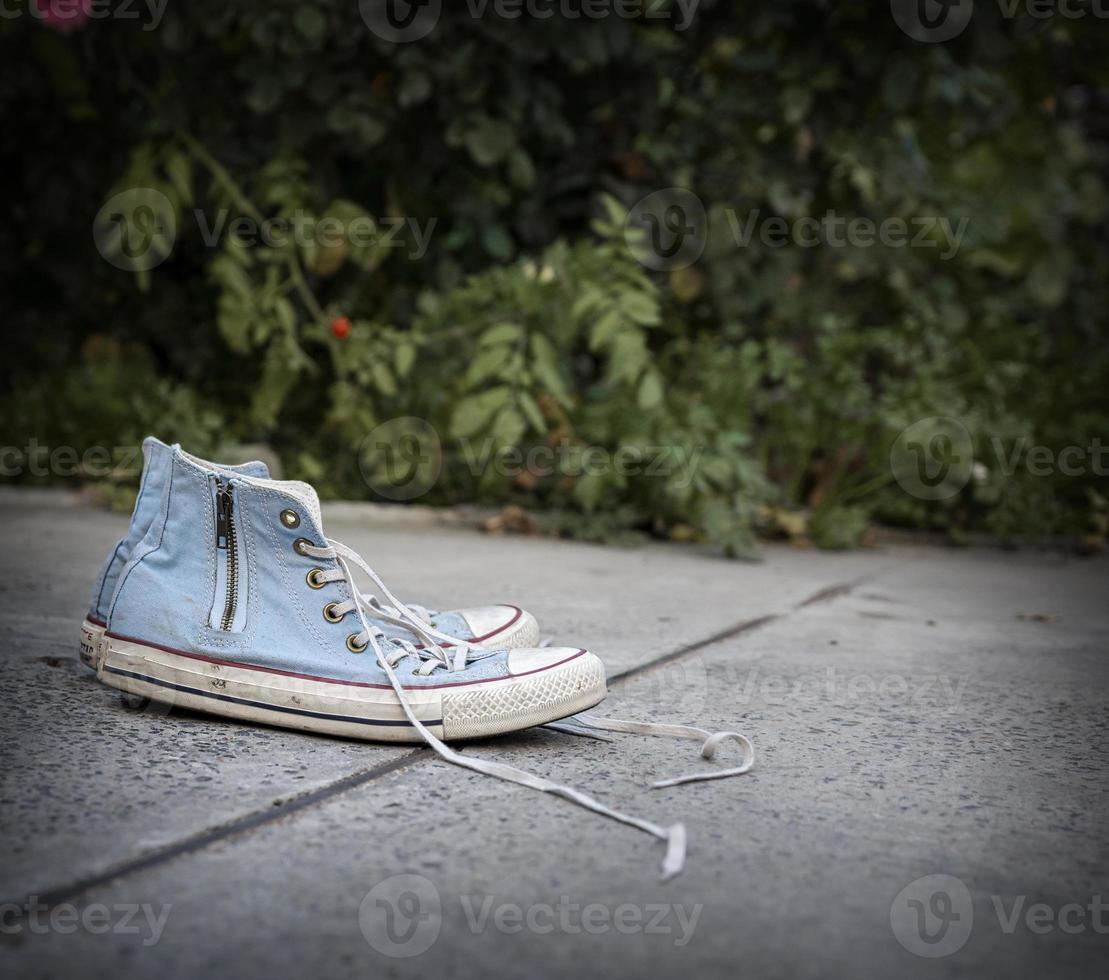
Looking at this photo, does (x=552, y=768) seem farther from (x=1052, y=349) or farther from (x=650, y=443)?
(x=1052, y=349)

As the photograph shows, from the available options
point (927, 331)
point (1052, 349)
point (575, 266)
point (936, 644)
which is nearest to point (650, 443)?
point (575, 266)

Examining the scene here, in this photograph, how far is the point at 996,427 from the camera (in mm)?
3756

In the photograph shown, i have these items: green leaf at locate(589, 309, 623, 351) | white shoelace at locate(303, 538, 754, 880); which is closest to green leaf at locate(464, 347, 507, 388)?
green leaf at locate(589, 309, 623, 351)

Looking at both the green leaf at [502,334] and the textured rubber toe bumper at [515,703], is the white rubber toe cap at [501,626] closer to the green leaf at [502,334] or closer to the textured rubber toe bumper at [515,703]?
the textured rubber toe bumper at [515,703]

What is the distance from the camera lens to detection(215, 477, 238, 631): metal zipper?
4.59 feet

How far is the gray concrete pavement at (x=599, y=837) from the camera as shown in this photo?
34.0 inches

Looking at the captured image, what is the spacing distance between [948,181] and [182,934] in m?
5.20

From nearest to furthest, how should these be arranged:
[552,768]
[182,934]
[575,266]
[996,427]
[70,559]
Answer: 1. [182,934]
2. [552,768]
3. [70,559]
4. [575,266]
5. [996,427]

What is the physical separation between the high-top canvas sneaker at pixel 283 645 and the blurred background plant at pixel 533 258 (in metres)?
1.82

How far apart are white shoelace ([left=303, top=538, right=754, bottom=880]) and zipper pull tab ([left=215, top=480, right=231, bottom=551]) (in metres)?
0.10

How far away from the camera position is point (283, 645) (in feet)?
4.49

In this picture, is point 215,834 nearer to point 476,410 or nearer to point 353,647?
point 353,647

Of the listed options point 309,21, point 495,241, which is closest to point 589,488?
point 495,241

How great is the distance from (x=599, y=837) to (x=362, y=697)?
14.4 inches
